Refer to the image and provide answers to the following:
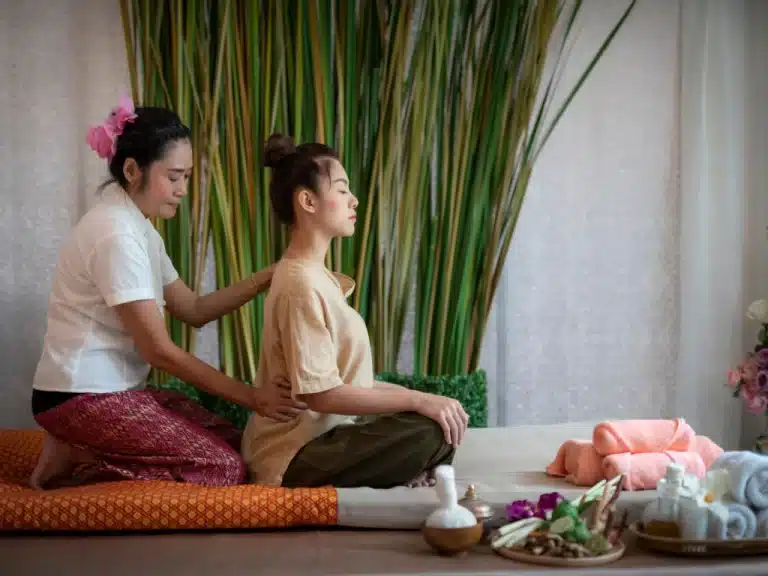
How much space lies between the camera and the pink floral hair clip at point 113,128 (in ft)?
7.72

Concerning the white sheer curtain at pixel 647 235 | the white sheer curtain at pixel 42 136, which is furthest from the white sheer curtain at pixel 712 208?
the white sheer curtain at pixel 42 136

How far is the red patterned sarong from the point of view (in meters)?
2.22

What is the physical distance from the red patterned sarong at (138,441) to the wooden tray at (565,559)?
2.33 ft

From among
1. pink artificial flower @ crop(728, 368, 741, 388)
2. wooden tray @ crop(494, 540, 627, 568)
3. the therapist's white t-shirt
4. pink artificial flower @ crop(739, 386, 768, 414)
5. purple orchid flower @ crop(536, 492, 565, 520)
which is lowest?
wooden tray @ crop(494, 540, 627, 568)

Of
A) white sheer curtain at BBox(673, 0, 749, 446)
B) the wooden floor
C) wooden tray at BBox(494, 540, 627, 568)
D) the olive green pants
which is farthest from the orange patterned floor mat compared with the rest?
white sheer curtain at BBox(673, 0, 749, 446)

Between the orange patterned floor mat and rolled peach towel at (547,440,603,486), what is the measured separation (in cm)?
53

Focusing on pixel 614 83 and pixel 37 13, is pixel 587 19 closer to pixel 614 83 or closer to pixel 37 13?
pixel 614 83

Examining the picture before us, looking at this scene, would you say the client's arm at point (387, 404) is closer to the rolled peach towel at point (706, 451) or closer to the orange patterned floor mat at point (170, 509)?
the orange patterned floor mat at point (170, 509)

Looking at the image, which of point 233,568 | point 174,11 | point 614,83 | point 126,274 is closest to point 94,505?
point 233,568

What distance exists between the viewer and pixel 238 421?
2.76m

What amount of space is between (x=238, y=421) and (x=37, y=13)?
1370 millimetres

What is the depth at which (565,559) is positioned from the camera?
1.76m

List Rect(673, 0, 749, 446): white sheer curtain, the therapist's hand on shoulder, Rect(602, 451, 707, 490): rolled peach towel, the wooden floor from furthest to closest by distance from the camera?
Rect(673, 0, 749, 446): white sheer curtain
the therapist's hand on shoulder
Rect(602, 451, 707, 490): rolled peach towel
the wooden floor

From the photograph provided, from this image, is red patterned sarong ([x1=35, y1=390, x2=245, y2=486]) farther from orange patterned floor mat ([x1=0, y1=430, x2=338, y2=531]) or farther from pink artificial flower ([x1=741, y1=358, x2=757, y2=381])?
pink artificial flower ([x1=741, y1=358, x2=757, y2=381])
